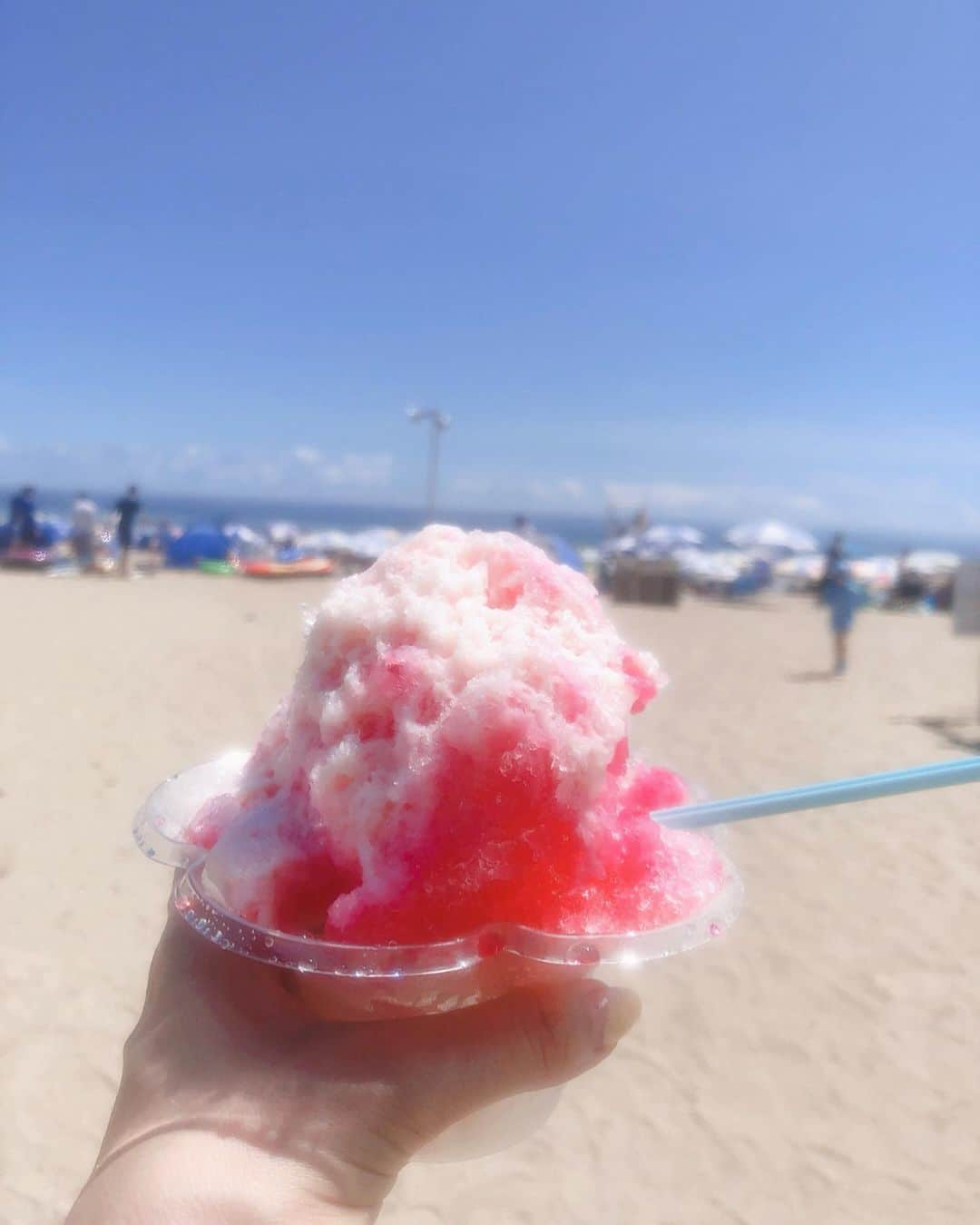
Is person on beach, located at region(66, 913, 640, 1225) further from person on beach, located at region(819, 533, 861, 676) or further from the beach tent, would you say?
the beach tent

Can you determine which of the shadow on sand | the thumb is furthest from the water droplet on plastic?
the shadow on sand

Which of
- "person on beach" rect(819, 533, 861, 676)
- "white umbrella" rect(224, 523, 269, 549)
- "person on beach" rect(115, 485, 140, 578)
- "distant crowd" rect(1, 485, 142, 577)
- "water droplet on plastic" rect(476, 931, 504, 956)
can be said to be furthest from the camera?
"white umbrella" rect(224, 523, 269, 549)

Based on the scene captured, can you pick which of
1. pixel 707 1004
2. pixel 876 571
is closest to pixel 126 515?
pixel 707 1004

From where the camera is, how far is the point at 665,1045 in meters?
4.05

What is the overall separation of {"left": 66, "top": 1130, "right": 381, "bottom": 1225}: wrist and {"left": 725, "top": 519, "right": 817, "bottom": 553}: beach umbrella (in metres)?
36.4

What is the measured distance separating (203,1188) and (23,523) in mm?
21500

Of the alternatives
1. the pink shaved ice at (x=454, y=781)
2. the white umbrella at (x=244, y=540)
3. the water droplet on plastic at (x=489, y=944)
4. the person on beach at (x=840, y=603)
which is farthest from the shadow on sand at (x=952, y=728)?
the white umbrella at (x=244, y=540)

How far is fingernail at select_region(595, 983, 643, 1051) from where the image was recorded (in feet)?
4.54

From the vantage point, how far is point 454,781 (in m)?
1.24

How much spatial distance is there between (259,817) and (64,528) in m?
28.9

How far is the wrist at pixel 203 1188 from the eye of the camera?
1.12 metres

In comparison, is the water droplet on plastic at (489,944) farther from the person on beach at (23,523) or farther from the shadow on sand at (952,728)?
the person on beach at (23,523)

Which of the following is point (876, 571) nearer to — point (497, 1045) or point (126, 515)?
point (126, 515)

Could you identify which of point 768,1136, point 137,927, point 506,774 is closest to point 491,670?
point 506,774
